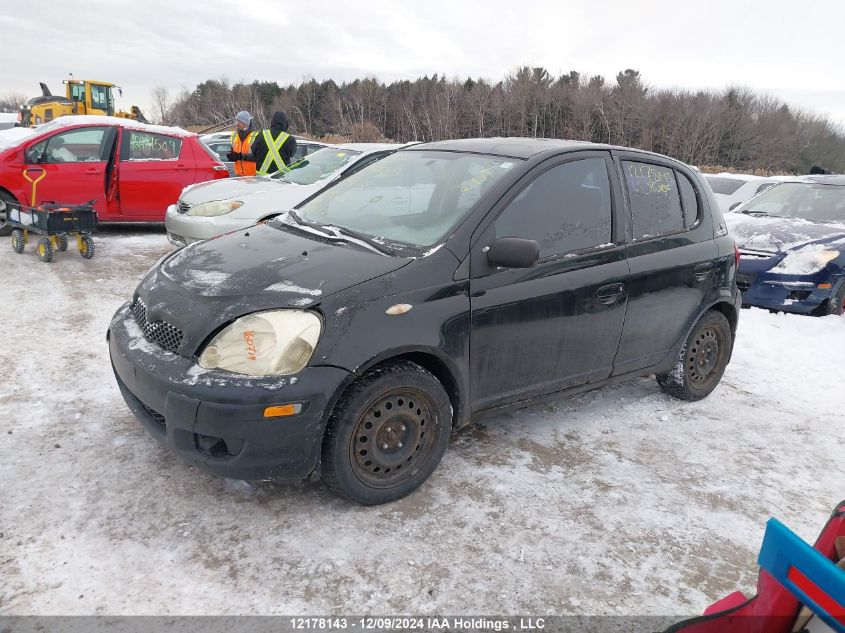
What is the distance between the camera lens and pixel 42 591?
2416 mm

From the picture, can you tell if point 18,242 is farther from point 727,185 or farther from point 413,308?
point 727,185

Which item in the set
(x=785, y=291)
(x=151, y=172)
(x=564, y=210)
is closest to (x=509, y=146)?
(x=564, y=210)

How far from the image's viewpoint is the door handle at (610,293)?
3.73 metres

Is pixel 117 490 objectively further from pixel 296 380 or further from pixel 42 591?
pixel 296 380

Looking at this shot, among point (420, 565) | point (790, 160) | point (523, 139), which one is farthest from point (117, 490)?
point (790, 160)

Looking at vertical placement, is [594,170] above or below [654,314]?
above

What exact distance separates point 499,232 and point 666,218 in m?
1.52

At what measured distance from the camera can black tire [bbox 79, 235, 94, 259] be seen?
7703mm

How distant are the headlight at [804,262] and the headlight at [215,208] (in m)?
6.21

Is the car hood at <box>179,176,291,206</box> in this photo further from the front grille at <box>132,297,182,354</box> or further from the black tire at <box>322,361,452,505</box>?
the black tire at <box>322,361,452,505</box>

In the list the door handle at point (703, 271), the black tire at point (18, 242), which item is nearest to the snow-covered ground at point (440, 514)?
the door handle at point (703, 271)

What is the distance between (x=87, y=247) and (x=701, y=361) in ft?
22.7

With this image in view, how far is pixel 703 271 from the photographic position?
4.36 meters

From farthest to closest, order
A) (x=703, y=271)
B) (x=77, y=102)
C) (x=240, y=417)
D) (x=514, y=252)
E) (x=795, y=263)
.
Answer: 1. (x=77, y=102)
2. (x=795, y=263)
3. (x=703, y=271)
4. (x=514, y=252)
5. (x=240, y=417)
